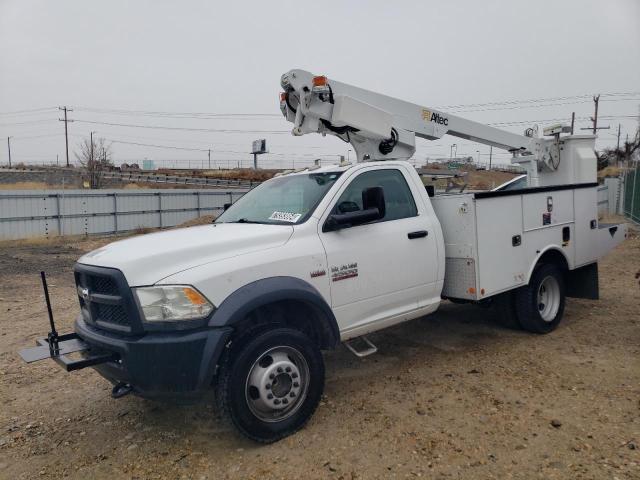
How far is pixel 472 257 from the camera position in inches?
187

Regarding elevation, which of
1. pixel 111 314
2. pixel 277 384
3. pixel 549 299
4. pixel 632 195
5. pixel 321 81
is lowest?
pixel 277 384

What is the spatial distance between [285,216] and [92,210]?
17911mm

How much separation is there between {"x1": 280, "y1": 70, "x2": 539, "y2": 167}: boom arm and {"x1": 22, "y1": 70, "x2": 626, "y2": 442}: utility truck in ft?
0.06

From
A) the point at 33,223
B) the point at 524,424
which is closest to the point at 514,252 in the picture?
the point at 524,424

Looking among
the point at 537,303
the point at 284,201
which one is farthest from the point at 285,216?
the point at 537,303

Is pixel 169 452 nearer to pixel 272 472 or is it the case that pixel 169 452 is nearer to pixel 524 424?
pixel 272 472

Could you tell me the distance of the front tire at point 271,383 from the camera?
3283 millimetres

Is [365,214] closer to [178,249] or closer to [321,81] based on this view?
[178,249]

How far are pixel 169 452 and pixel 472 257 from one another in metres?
3.18

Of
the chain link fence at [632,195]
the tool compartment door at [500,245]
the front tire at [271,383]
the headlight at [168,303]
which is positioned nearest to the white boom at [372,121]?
the tool compartment door at [500,245]

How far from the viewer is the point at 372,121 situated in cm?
520

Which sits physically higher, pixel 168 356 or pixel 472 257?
pixel 472 257

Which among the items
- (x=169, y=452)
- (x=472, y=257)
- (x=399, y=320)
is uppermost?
(x=472, y=257)

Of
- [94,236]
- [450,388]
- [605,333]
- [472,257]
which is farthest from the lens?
[94,236]
